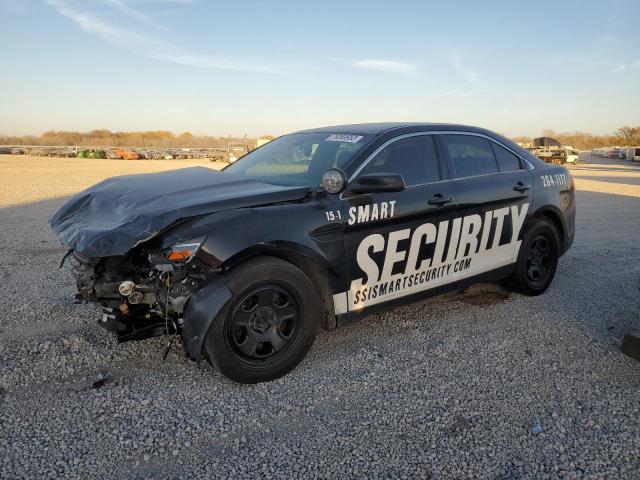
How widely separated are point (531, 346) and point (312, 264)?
6.23 ft

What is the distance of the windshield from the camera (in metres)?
3.73

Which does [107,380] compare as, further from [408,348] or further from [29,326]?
[408,348]

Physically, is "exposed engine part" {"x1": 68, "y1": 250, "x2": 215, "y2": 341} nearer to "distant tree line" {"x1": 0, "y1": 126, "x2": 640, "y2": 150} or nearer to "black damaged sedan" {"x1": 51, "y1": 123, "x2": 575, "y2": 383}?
"black damaged sedan" {"x1": 51, "y1": 123, "x2": 575, "y2": 383}

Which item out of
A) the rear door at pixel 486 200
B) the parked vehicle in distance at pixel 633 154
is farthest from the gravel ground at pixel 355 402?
the parked vehicle in distance at pixel 633 154

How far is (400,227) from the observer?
3.68 meters

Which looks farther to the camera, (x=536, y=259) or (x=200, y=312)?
(x=536, y=259)

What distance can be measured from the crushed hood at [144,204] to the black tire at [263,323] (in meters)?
0.45

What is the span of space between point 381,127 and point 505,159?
1410 millimetres

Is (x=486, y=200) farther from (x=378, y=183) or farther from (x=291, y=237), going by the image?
(x=291, y=237)

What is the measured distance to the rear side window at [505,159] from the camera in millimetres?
4652

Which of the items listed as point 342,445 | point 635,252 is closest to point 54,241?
point 342,445

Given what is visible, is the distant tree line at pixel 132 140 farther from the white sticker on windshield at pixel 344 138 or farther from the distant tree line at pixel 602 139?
the white sticker on windshield at pixel 344 138


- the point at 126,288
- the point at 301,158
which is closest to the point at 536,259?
the point at 301,158

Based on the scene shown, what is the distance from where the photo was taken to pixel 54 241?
759 cm
